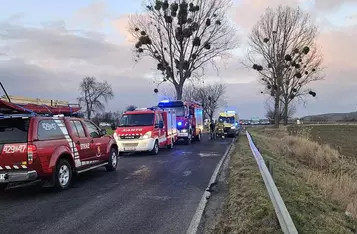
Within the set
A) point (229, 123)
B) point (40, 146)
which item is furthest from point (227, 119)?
point (40, 146)

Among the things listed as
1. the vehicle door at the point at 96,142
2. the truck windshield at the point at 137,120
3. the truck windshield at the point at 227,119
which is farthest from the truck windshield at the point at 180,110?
the vehicle door at the point at 96,142

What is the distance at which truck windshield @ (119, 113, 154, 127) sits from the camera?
19.0m

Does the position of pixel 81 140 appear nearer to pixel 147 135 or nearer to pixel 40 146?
pixel 40 146

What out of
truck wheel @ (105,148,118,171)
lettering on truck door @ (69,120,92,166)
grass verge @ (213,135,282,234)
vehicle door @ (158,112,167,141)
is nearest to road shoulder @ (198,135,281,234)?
grass verge @ (213,135,282,234)

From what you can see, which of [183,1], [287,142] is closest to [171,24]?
[183,1]

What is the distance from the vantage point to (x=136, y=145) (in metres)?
18.1

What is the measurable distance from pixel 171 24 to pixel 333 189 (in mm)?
29476

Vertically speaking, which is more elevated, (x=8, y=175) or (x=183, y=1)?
(x=183, y=1)

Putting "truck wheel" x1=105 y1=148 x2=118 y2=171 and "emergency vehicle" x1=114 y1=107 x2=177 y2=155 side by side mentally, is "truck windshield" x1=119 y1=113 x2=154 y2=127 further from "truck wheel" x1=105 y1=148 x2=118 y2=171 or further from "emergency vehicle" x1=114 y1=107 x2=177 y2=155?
"truck wheel" x1=105 y1=148 x2=118 y2=171

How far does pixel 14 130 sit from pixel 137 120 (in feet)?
35.2

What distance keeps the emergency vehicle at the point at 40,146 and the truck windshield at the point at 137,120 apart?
794 centimetres

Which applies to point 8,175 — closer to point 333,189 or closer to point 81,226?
point 81,226

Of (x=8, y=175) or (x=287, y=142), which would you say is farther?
(x=287, y=142)

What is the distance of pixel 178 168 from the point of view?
13281 mm
